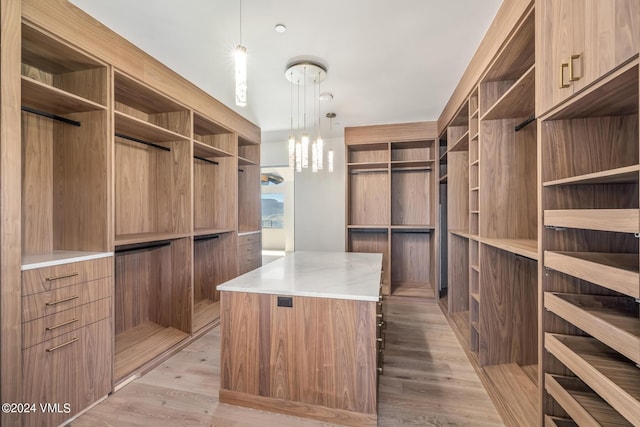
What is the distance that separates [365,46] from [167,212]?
240 cm

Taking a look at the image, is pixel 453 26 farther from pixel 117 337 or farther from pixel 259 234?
pixel 117 337

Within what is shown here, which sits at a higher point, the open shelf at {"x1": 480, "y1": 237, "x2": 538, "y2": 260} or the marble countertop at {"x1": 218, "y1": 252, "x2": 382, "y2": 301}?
the open shelf at {"x1": 480, "y1": 237, "x2": 538, "y2": 260}

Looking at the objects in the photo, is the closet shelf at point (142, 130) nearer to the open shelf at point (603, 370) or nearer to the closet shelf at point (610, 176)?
the closet shelf at point (610, 176)

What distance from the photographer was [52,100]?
1785 mm

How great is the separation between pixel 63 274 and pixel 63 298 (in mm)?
140

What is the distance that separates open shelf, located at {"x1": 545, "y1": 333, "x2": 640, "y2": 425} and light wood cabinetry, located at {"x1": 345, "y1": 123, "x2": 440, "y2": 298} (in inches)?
109

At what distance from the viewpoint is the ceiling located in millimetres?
1704

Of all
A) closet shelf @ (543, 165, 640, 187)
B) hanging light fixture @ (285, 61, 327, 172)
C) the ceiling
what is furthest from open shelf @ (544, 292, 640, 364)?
hanging light fixture @ (285, 61, 327, 172)

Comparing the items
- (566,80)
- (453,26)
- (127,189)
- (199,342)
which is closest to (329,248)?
(199,342)

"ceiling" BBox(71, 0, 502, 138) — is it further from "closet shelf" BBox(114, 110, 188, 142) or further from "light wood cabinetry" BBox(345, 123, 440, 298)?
"light wood cabinetry" BBox(345, 123, 440, 298)

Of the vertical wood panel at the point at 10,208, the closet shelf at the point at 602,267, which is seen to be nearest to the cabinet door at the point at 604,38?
the closet shelf at the point at 602,267

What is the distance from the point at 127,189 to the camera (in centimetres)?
267

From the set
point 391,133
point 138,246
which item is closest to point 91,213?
point 138,246

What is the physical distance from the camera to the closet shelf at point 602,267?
86 centimetres
